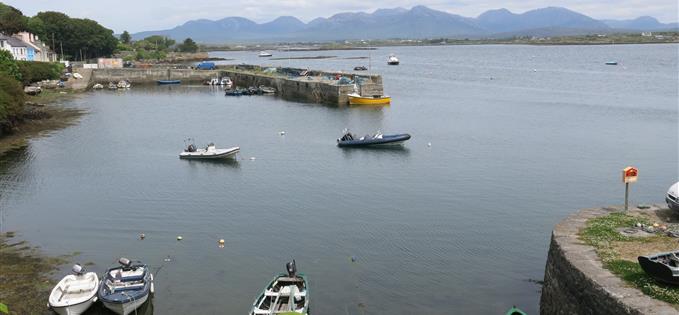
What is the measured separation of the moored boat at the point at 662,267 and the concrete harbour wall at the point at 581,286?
59cm

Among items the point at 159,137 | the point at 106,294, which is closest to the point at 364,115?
the point at 159,137

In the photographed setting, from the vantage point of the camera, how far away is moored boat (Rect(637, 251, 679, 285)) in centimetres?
1305

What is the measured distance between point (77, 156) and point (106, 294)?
27.0 metres

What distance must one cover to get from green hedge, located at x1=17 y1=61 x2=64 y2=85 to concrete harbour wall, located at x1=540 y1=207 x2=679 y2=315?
68.5 meters

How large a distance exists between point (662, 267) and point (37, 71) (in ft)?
272

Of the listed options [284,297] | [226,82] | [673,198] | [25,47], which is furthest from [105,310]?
[25,47]

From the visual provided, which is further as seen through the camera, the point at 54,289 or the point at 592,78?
the point at 592,78

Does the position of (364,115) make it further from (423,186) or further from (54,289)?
(54,289)

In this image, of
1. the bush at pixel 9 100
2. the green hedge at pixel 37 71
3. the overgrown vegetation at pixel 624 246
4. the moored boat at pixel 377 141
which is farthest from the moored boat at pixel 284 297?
the green hedge at pixel 37 71

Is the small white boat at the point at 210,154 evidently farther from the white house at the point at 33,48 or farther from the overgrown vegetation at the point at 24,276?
the white house at the point at 33,48

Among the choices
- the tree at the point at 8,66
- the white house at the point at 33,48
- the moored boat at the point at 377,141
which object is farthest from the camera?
the white house at the point at 33,48

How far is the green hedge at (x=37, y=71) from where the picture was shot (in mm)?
72794

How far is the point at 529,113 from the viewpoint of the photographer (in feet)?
200

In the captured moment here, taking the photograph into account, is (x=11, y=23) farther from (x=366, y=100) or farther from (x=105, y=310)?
(x=105, y=310)
